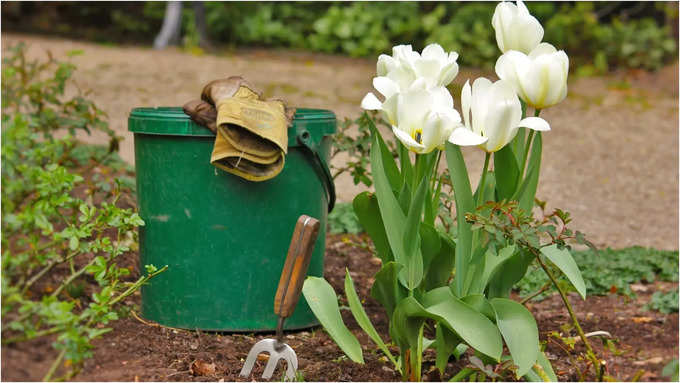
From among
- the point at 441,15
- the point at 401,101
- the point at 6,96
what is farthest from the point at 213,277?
the point at 441,15

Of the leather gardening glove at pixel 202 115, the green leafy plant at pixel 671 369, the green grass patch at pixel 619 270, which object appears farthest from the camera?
the green grass patch at pixel 619 270

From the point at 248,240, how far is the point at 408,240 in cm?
68

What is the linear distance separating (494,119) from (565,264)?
0.51 m

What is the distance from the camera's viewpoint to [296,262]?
219 cm

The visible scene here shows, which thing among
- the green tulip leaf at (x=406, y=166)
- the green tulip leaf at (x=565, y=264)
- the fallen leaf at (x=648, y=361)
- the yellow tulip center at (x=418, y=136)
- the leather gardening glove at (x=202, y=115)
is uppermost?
the yellow tulip center at (x=418, y=136)

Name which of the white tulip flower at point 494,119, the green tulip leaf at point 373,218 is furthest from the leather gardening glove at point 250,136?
the white tulip flower at point 494,119

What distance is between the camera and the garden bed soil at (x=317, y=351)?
2.27m

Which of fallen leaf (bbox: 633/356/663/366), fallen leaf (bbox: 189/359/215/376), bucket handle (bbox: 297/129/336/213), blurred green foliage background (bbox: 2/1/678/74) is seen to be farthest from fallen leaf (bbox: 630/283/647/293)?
blurred green foliage background (bbox: 2/1/678/74)

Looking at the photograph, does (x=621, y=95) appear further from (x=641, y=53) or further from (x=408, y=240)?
(x=408, y=240)

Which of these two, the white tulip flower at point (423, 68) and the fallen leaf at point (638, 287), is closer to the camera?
the white tulip flower at point (423, 68)

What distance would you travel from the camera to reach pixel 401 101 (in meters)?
2.00

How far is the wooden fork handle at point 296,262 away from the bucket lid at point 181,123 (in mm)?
511

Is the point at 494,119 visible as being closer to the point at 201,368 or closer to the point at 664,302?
the point at 201,368

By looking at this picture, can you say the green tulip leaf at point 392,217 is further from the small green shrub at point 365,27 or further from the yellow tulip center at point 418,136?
the small green shrub at point 365,27
